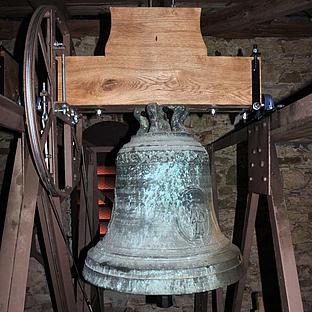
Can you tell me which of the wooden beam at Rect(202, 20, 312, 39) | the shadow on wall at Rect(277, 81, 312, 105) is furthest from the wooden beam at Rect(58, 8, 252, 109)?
the shadow on wall at Rect(277, 81, 312, 105)

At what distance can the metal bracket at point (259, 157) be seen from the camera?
134cm

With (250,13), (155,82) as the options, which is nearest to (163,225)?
(155,82)

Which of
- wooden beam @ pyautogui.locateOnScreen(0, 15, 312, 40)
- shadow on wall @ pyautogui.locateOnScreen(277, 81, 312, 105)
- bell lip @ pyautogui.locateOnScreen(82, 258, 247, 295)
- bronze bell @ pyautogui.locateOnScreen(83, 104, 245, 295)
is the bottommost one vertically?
bell lip @ pyautogui.locateOnScreen(82, 258, 247, 295)

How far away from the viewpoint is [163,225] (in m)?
1.15

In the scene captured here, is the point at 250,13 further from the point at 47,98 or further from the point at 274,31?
the point at 47,98

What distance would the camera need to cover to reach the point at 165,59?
1234 millimetres

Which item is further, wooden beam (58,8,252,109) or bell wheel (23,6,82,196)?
wooden beam (58,8,252,109)

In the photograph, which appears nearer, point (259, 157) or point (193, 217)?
point (193, 217)

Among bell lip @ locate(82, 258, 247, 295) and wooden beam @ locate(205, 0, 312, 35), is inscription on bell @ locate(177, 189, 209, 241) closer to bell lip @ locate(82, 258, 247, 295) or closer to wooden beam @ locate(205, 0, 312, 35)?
bell lip @ locate(82, 258, 247, 295)

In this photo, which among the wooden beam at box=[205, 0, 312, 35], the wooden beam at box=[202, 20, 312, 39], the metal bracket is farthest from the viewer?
the wooden beam at box=[202, 20, 312, 39]

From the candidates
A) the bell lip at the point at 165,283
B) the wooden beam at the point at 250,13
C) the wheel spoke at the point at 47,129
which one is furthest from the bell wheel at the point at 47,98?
the wooden beam at the point at 250,13

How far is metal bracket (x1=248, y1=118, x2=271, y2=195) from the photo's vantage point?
4.41 ft

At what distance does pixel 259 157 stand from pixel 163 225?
479 mm

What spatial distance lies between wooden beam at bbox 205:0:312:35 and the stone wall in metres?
0.37
